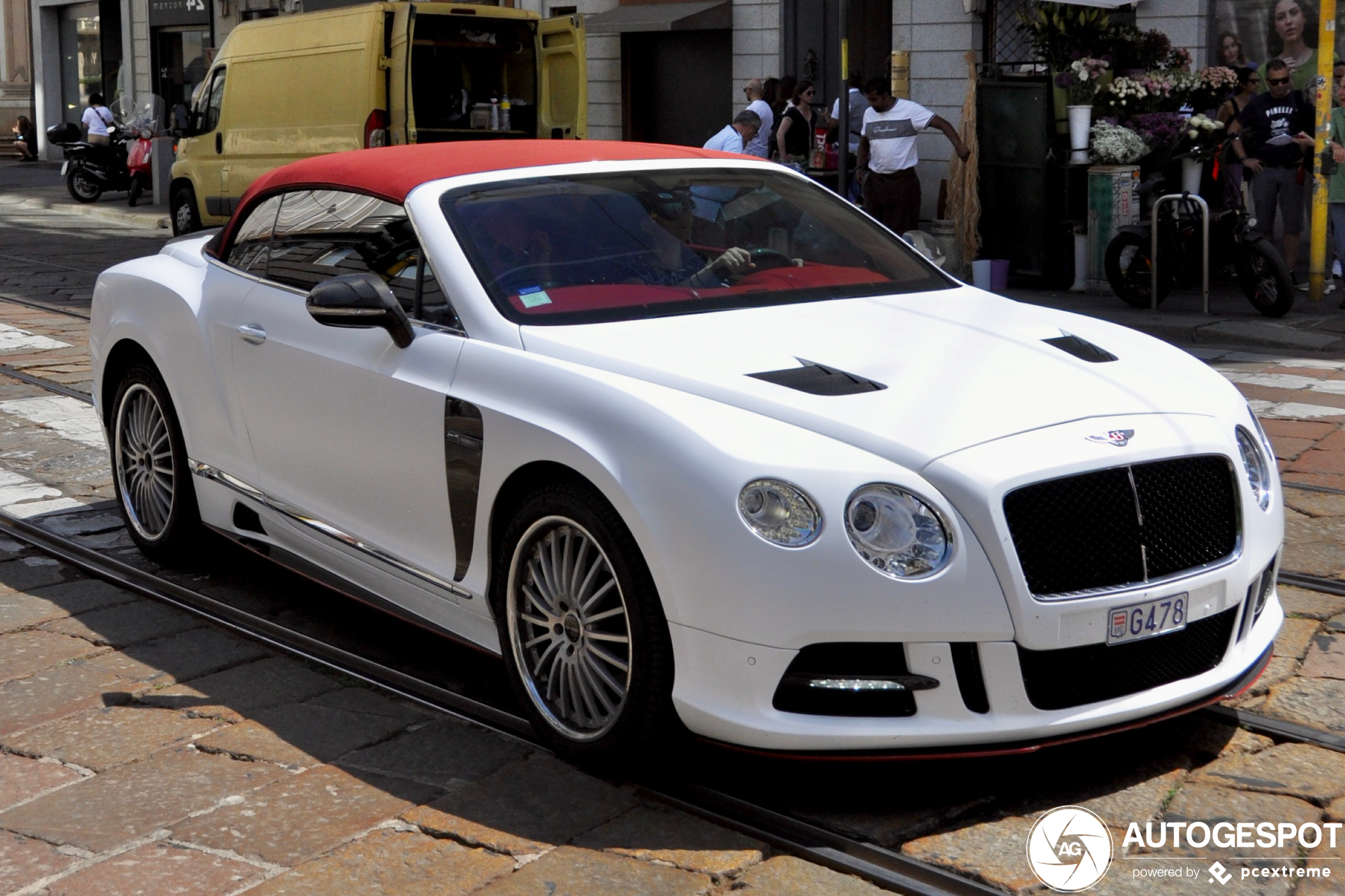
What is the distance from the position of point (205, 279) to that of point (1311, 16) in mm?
11956

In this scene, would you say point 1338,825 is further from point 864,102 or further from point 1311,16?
point 864,102

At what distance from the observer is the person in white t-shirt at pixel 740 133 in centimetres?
1318

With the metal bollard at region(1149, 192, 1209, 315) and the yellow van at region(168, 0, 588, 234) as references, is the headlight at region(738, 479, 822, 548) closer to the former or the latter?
the metal bollard at region(1149, 192, 1209, 315)

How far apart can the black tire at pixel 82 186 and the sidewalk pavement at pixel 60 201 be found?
0.36 feet

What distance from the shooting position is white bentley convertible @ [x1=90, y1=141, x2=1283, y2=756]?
131 inches

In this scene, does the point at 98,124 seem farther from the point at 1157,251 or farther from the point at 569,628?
the point at 569,628

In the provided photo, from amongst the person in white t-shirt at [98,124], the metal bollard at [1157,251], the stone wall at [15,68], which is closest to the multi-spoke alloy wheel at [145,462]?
the metal bollard at [1157,251]

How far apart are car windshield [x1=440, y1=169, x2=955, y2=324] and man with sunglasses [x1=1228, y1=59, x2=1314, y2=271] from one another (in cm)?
860

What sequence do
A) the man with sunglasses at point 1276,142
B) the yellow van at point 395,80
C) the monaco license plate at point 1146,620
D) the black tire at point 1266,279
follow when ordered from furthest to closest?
the yellow van at point 395,80
the man with sunglasses at point 1276,142
the black tire at point 1266,279
the monaco license plate at point 1146,620

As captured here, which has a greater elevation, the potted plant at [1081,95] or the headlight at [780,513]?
the potted plant at [1081,95]

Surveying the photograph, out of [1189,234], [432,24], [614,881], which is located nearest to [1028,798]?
[614,881]

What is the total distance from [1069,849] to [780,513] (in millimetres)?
901

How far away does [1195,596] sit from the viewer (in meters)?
3.53

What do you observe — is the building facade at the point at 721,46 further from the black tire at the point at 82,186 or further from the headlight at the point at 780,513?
the headlight at the point at 780,513
